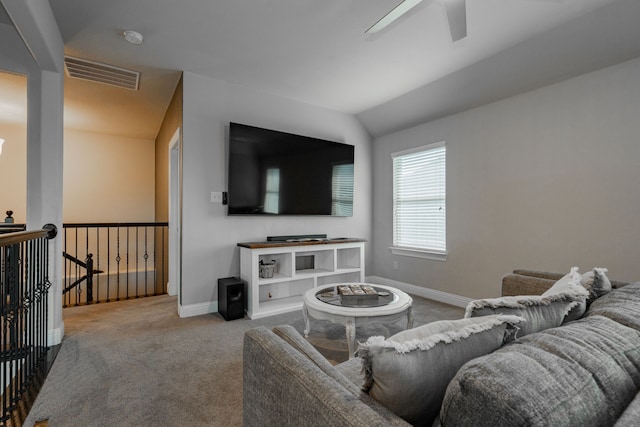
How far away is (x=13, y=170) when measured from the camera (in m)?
5.09

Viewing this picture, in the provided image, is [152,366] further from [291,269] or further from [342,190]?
[342,190]

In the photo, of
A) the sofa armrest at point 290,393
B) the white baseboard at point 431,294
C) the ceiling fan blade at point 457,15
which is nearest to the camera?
the sofa armrest at point 290,393

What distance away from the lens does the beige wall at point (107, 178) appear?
5.55m

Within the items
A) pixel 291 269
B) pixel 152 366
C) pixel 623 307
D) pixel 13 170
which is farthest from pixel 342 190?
pixel 13 170

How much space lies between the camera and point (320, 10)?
7.44 ft

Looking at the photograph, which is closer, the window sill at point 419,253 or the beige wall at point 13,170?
the window sill at point 419,253

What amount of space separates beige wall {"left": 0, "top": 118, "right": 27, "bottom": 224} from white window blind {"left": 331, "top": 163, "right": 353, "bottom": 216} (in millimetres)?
5211

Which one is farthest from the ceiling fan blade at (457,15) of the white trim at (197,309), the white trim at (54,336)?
the white trim at (54,336)

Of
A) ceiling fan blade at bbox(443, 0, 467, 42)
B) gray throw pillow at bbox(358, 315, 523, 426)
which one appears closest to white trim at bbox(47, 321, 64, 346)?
gray throw pillow at bbox(358, 315, 523, 426)

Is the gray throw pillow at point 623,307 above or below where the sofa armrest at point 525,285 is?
above

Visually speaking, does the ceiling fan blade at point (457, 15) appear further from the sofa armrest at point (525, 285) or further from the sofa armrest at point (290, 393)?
the sofa armrest at point (290, 393)

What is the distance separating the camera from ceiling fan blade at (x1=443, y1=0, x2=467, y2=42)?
176 centimetres

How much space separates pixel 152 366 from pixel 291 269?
165 centimetres

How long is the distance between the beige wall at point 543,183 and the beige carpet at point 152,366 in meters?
0.86
